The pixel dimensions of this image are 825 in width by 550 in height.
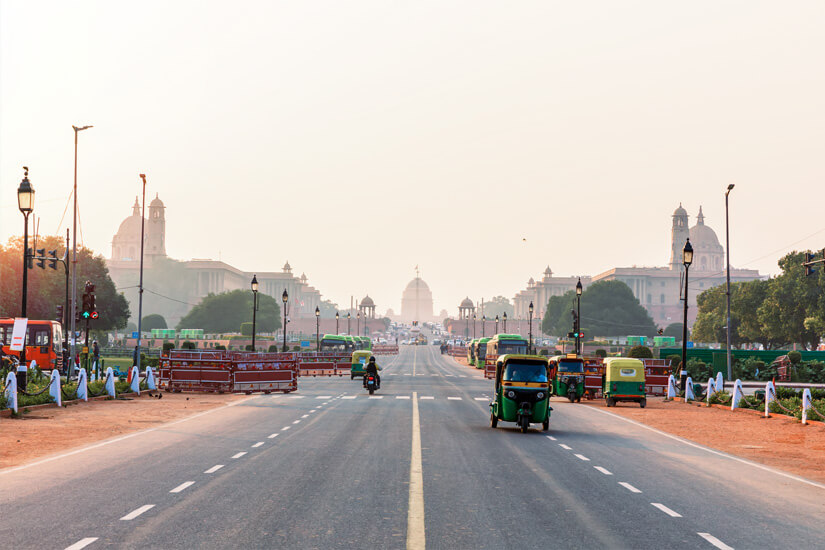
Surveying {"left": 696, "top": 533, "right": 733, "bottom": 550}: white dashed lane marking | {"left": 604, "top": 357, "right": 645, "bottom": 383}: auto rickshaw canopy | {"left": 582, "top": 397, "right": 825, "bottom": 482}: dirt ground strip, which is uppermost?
{"left": 604, "top": 357, "right": 645, "bottom": 383}: auto rickshaw canopy

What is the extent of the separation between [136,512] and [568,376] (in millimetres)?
30697

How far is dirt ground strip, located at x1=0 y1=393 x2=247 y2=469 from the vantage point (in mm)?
19875

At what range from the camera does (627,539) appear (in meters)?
10.4

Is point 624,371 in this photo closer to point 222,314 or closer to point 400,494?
point 400,494

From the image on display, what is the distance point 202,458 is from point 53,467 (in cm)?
265

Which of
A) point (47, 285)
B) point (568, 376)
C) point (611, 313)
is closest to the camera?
point (568, 376)

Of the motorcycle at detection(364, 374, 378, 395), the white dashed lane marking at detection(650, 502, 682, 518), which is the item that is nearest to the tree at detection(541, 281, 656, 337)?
the motorcycle at detection(364, 374, 378, 395)

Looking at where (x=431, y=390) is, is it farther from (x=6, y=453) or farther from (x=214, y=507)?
(x=214, y=507)

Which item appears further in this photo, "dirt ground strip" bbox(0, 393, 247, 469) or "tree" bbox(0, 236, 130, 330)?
"tree" bbox(0, 236, 130, 330)

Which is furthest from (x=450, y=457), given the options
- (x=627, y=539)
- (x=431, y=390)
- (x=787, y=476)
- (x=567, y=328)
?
(x=567, y=328)

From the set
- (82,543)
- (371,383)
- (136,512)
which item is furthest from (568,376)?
(82,543)

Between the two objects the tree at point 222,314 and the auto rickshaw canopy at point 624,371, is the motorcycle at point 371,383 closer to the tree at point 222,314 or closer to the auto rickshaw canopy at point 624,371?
the auto rickshaw canopy at point 624,371

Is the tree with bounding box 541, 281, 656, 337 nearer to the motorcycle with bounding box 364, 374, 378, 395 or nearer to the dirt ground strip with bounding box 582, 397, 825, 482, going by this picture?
the motorcycle with bounding box 364, 374, 378, 395

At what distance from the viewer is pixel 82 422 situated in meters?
26.5
